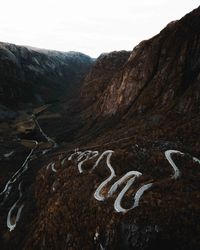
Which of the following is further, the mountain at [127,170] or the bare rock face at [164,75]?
the bare rock face at [164,75]

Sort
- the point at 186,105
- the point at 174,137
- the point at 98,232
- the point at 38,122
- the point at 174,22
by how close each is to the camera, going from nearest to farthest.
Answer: the point at 98,232
the point at 174,137
the point at 186,105
the point at 174,22
the point at 38,122

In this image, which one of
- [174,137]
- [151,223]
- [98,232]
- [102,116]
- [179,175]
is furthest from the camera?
[102,116]

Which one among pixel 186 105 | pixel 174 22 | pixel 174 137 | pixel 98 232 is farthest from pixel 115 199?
pixel 174 22

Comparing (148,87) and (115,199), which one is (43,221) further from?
(148,87)

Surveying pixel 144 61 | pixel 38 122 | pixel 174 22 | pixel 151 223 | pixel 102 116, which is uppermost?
pixel 174 22

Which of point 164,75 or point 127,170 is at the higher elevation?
point 164,75

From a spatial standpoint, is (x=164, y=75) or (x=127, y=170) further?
(x=164, y=75)

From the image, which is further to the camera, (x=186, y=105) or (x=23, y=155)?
(x=23, y=155)

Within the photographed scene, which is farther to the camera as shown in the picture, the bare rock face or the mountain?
the bare rock face
